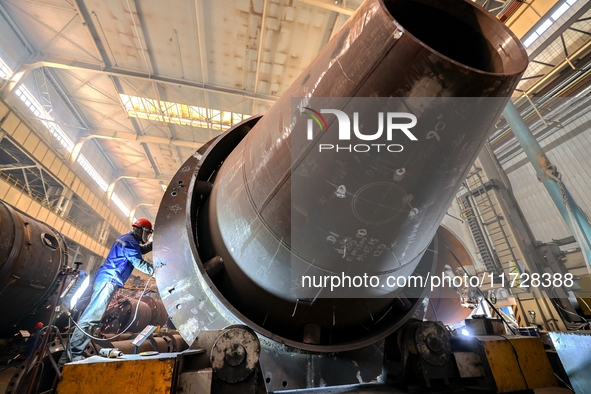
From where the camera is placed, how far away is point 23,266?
164 inches

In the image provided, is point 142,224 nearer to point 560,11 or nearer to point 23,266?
point 23,266

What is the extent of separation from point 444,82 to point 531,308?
17.7 ft

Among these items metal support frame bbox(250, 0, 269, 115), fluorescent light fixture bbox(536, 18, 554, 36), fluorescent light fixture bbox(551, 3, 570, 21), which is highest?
metal support frame bbox(250, 0, 269, 115)

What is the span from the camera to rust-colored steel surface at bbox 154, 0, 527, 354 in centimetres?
102

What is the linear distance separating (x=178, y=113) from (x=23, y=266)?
10.6 m

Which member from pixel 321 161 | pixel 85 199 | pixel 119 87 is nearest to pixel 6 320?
pixel 321 161

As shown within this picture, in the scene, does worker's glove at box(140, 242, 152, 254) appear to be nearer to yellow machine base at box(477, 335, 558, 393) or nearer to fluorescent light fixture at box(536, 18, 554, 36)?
yellow machine base at box(477, 335, 558, 393)

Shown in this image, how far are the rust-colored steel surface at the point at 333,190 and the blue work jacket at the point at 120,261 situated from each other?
4.81 feet

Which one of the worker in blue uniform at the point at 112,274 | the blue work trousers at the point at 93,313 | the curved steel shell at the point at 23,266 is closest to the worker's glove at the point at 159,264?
the worker in blue uniform at the point at 112,274

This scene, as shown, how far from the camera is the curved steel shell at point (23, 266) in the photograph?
3.93 meters

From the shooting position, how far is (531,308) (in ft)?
15.3

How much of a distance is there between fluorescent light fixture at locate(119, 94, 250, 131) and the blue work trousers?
1019cm

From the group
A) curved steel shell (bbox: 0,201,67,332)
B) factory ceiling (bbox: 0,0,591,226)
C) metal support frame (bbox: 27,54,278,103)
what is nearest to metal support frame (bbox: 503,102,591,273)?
factory ceiling (bbox: 0,0,591,226)

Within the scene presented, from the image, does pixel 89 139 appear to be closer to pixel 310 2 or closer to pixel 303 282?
pixel 310 2
